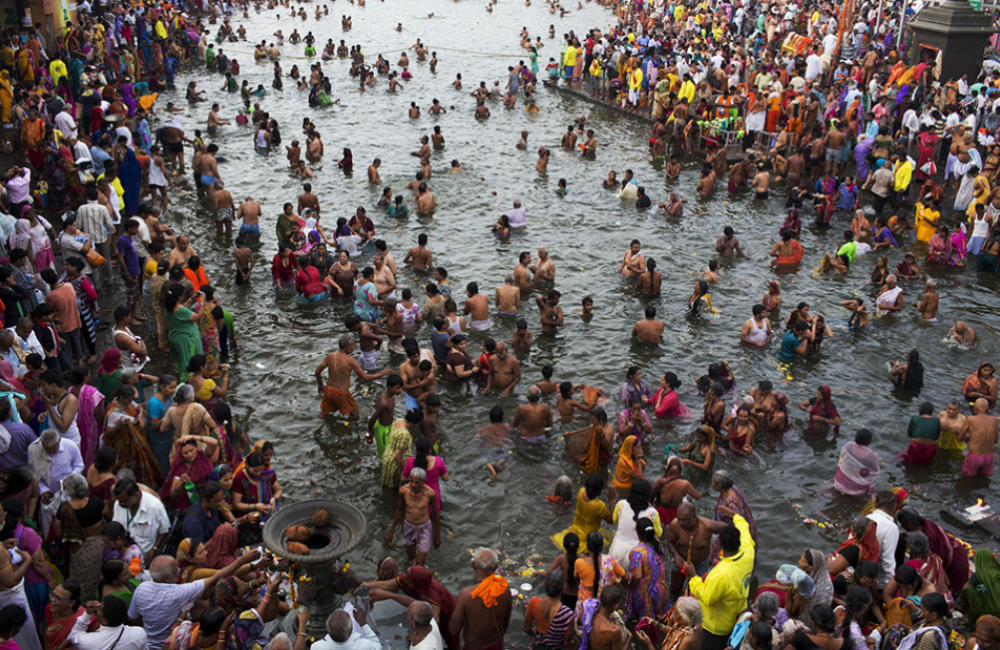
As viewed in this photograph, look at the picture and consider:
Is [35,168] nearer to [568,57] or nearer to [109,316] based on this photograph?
[109,316]

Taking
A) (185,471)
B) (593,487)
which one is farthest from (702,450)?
(185,471)

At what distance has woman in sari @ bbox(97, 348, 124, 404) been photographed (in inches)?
380

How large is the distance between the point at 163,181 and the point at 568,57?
60.0 ft

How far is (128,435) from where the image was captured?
861 cm

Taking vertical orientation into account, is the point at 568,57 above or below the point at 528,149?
above

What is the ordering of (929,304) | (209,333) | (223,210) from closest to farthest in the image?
(209,333) < (929,304) < (223,210)

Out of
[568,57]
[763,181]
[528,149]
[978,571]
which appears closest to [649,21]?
[568,57]

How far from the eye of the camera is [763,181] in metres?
20.0

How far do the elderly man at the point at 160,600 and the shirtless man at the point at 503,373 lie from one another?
19.6ft

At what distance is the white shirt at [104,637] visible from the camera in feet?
20.0

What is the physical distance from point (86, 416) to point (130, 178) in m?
9.08

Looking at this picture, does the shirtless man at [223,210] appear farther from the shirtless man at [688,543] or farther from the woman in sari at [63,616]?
the shirtless man at [688,543]

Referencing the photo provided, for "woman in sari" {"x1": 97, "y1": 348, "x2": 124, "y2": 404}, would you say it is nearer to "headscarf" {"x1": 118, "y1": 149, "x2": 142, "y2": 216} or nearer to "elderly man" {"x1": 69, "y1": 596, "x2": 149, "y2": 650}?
"elderly man" {"x1": 69, "y1": 596, "x2": 149, "y2": 650}

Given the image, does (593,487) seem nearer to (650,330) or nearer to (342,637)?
(342,637)
